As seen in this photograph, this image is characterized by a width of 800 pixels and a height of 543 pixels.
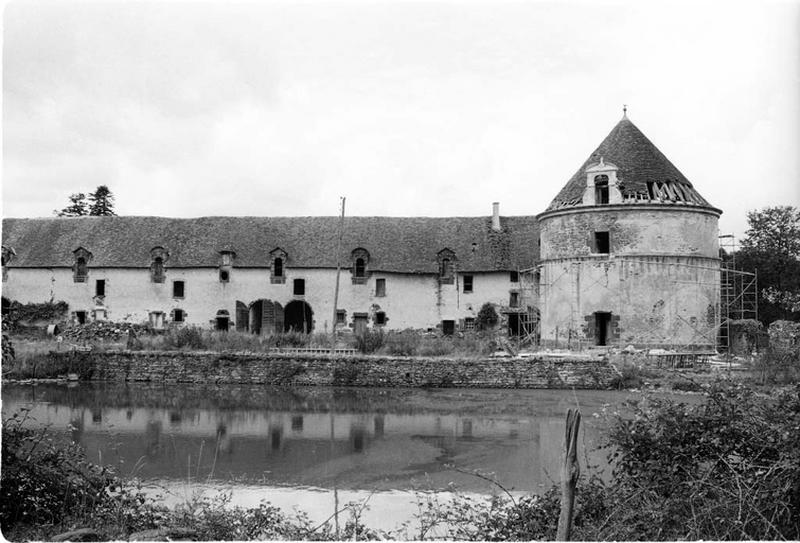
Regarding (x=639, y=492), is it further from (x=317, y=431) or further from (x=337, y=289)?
(x=337, y=289)

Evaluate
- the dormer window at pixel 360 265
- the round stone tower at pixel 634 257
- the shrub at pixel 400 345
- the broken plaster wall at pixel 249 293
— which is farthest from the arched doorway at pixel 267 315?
the round stone tower at pixel 634 257

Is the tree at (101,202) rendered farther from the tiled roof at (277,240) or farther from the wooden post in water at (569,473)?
the wooden post in water at (569,473)

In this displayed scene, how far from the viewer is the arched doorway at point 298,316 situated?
35.2 metres

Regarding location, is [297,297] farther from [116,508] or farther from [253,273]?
[116,508]

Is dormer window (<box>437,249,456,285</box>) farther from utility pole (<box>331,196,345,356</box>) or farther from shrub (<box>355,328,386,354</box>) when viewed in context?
shrub (<box>355,328,386,354</box>)

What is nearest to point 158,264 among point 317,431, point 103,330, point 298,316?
point 103,330

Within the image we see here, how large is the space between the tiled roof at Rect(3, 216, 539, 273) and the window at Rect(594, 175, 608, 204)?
6824mm

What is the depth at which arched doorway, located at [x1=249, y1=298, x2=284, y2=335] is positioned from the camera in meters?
35.3

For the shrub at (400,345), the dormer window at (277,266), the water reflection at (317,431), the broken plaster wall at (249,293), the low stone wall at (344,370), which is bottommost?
the water reflection at (317,431)

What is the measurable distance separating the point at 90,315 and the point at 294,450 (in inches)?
993

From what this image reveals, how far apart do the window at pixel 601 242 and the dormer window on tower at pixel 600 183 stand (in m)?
1.24

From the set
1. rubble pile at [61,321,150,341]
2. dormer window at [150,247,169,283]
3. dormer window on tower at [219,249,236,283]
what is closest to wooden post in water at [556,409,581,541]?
rubble pile at [61,321,150,341]

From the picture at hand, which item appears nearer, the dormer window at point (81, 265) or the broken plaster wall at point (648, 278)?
the broken plaster wall at point (648, 278)

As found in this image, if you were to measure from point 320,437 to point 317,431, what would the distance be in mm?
774
